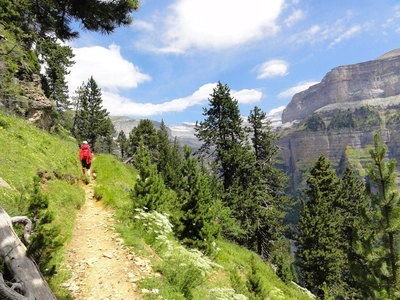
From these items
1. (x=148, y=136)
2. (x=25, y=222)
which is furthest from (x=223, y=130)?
(x=148, y=136)

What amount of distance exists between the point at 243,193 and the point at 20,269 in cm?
2183

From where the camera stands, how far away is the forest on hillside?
10.2 m

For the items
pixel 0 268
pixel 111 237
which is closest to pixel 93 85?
pixel 111 237

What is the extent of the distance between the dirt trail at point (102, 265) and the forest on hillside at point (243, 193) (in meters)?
1.55

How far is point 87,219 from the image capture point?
10.3 meters

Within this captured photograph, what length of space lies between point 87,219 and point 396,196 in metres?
11.9

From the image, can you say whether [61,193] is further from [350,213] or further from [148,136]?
[148,136]

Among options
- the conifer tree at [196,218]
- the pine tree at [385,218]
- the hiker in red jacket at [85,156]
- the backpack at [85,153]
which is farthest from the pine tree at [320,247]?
the backpack at [85,153]

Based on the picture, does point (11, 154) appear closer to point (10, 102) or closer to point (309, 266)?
point (10, 102)

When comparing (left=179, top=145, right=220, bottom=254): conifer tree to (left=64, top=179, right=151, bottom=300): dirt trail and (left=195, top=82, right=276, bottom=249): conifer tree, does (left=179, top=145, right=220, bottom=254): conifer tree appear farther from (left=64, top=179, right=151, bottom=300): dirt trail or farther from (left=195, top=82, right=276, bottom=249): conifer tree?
(left=195, top=82, right=276, bottom=249): conifer tree

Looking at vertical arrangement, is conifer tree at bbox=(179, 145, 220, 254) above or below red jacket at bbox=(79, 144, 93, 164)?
below

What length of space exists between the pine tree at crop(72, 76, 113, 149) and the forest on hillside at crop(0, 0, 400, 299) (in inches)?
294

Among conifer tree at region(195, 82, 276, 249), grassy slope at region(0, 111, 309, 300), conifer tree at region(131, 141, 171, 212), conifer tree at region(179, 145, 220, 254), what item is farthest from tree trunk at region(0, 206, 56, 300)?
conifer tree at region(195, 82, 276, 249)

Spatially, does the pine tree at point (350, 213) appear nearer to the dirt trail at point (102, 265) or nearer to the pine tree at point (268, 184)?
the pine tree at point (268, 184)
